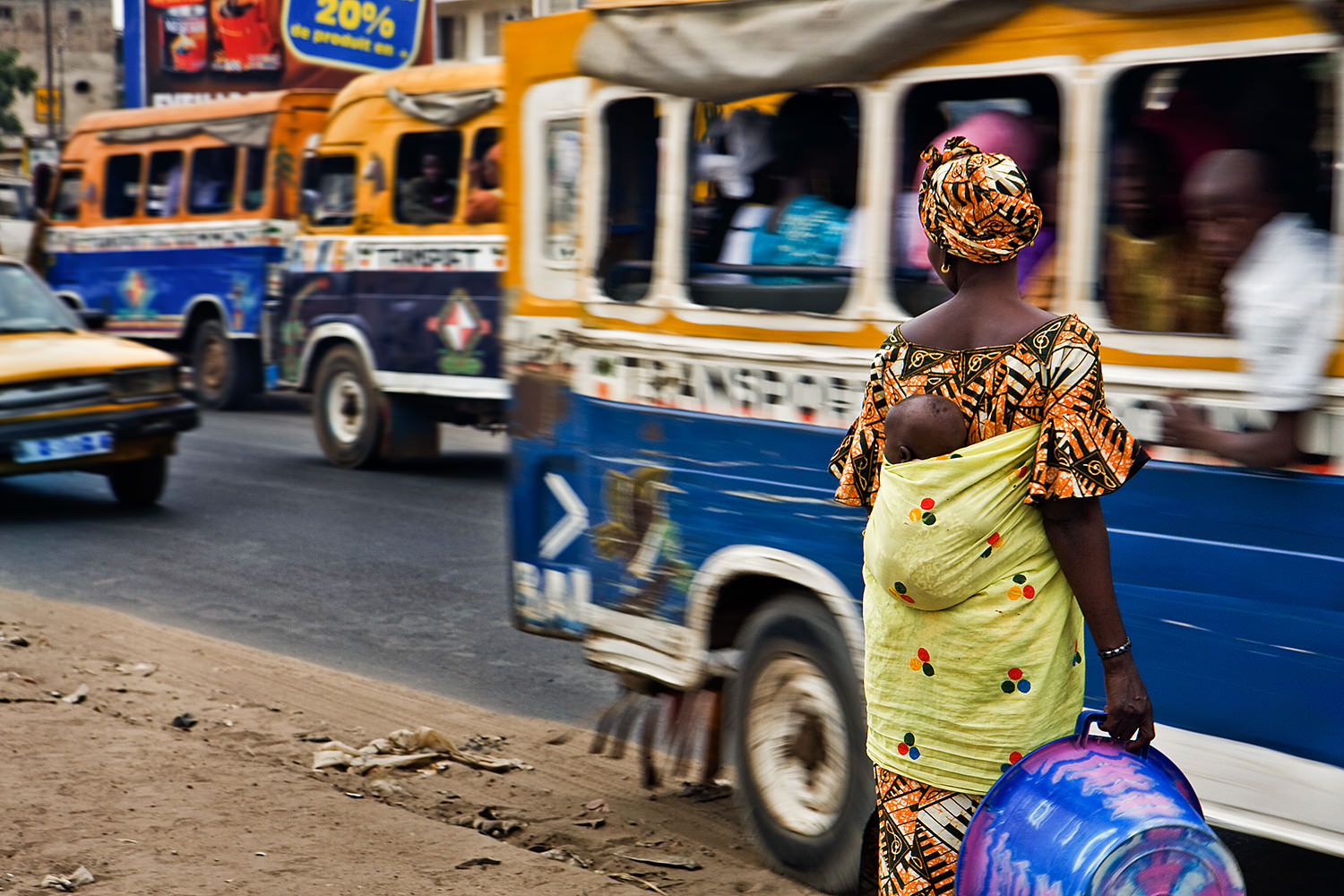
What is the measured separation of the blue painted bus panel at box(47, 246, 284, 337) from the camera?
610 inches

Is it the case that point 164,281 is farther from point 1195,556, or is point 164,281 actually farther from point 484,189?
point 1195,556

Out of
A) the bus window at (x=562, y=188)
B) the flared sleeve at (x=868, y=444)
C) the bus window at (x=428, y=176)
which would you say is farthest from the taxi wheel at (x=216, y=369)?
the flared sleeve at (x=868, y=444)

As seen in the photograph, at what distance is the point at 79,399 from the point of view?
983 centimetres

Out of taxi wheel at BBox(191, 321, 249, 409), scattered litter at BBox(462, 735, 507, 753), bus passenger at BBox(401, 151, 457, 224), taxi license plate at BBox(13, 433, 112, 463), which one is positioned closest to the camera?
scattered litter at BBox(462, 735, 507, 753)

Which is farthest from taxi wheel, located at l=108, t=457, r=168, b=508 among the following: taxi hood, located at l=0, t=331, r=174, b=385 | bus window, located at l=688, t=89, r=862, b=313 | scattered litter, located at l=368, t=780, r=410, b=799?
bus window, located at l=688, t=89, r=862, b=313

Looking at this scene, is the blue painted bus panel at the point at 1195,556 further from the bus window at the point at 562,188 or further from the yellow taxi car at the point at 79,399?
the yellow taxi car at the point at 79,399

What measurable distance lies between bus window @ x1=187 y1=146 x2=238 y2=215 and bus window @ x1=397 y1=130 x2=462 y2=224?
398 centimetres

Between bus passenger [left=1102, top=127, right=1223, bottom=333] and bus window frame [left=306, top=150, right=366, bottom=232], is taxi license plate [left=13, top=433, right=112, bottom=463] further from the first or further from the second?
bus passenger [left=1102, top=127, right=1223, bottom=333]

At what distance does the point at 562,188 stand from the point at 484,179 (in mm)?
6414

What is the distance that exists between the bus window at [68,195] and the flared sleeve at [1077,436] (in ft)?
54.7

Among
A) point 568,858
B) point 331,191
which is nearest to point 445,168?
point 331,191

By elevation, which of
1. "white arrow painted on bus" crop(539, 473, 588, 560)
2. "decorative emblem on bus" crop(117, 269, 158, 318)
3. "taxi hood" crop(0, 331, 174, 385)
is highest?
"decorative emblem on bus" crop(117, 269, 158, 318)

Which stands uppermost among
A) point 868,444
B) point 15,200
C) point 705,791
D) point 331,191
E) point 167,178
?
point 15,200

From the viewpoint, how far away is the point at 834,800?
14.0ft
